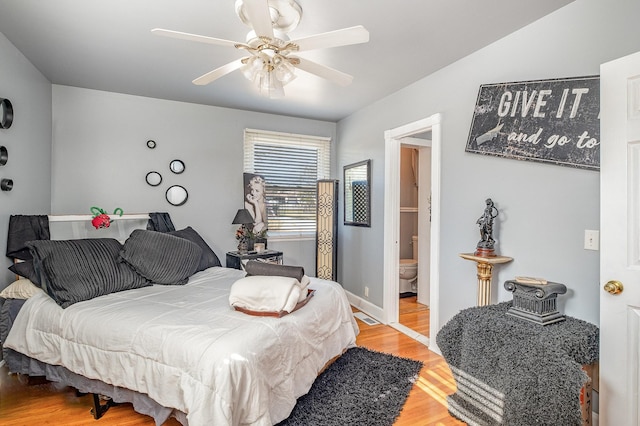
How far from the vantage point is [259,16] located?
5.07 ft

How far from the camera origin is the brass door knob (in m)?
1.58

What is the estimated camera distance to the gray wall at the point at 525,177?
1866 mm

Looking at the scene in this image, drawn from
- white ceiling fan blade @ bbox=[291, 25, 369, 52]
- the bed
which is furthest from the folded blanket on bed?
white ceiling fan blade @ bbox=[291, 25, 369, 52]

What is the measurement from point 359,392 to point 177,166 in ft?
10.4

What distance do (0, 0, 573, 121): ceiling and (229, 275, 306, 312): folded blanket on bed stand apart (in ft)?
5.65

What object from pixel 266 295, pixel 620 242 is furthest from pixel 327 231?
pixel 620 242

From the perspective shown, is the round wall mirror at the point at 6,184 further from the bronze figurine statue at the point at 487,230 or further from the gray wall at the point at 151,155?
the bronze figurine statue at the point at 487,230

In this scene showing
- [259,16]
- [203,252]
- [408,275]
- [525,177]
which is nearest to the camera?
[259,16]

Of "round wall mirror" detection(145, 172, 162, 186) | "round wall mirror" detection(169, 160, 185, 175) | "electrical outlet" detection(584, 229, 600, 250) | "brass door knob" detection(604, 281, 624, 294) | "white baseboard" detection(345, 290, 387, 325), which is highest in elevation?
"round wall mirror" detection(169, 160, 185, 175)

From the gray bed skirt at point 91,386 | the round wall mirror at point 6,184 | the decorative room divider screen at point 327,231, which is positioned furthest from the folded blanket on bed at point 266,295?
the decorative room divider screen at point 327,231

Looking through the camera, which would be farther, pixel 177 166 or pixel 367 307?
pixel 367 307

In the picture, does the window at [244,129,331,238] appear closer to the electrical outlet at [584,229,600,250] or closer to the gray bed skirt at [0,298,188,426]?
the gray bed skirt at [0,298,188,426]

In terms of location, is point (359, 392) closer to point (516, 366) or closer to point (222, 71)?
point (516, 366)

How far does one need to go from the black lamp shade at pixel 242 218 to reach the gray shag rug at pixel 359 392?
6.22ft
